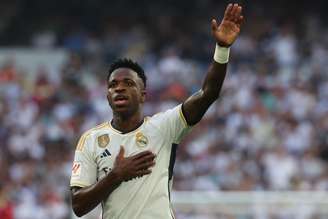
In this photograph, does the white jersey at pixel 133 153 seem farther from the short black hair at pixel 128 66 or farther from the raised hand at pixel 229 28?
the raised hand at pixel 229 28

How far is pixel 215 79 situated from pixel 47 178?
9.39m

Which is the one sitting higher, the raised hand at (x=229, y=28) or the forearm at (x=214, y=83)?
the raised hand at (x=229, y=28)

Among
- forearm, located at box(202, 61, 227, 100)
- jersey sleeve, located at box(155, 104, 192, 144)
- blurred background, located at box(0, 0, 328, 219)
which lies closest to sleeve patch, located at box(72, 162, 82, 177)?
jersey sleeve, located at box(155, 104, 192, 144)

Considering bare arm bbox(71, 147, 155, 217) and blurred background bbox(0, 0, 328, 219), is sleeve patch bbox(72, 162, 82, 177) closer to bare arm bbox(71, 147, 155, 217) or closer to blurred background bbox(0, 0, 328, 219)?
bare arm bbox(71, 147, 155, 217)

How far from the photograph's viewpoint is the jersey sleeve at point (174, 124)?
6516 mm

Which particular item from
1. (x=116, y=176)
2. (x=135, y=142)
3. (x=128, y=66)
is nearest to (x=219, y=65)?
(x=128, y=66)

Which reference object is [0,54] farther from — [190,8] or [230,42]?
[230,42]

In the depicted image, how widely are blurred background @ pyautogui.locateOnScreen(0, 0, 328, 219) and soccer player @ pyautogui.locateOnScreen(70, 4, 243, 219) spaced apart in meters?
7.06

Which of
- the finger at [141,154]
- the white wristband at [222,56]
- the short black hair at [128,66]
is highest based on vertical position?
the short black hair at [128,66]

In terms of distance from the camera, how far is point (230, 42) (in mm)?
6348

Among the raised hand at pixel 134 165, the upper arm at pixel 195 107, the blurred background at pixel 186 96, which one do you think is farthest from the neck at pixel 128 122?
the blurred background at pixel 186 96

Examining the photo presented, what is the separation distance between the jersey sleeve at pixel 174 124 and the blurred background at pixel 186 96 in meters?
7.16

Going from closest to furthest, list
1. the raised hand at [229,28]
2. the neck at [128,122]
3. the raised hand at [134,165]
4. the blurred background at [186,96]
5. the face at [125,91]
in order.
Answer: the raised hand at [134,165] < the raised hand at [229,28] < the face at [125,91] < the neck at [128,122] < the blurred background at [186,96]

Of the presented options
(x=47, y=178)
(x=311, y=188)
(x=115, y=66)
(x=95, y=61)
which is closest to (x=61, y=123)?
(x=47, y=178)
